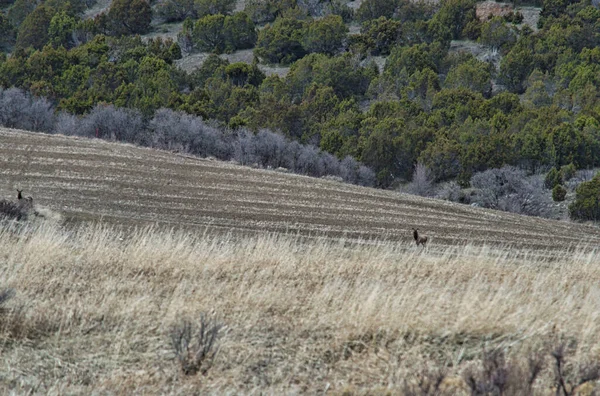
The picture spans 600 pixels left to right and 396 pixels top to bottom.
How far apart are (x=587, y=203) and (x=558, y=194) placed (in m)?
3.05

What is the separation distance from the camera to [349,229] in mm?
27969

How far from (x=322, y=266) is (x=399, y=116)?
184 ft

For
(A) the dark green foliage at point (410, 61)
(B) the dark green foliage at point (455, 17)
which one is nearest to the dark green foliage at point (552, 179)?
(A) the dark green foliage at point (410, 61)

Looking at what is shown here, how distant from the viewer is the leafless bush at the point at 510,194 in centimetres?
4412

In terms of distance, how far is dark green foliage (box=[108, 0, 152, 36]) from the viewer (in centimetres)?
10975

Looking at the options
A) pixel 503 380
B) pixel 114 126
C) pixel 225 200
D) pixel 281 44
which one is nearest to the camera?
pixel 503 380

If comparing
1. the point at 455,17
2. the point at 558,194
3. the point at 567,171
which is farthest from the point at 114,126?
the point at 455,17

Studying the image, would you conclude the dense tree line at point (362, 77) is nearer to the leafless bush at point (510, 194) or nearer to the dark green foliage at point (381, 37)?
the dark green foliage at point (381, 37)

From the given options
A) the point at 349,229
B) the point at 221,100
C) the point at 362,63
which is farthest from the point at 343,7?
the point at 349,229

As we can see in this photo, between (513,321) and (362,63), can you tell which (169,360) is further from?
(362,63)

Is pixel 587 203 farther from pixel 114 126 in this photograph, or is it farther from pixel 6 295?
pixel 6 295

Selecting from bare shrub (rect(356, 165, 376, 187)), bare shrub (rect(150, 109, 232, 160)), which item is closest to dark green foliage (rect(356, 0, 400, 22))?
bare shrub (rect(150, 109, 232, 160))

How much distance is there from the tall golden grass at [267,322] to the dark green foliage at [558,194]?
37.6 m

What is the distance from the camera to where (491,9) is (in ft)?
354
